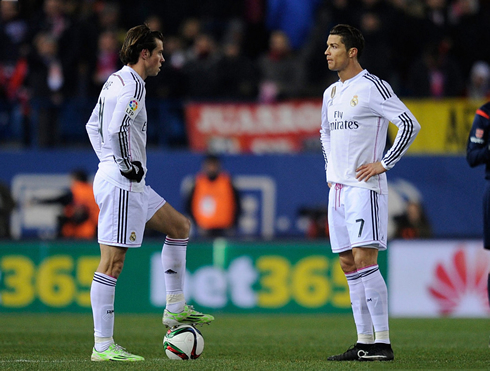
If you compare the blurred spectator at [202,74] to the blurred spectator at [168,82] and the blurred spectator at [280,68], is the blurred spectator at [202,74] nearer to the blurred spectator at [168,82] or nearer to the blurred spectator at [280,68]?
the blurred spectator at [168,82]

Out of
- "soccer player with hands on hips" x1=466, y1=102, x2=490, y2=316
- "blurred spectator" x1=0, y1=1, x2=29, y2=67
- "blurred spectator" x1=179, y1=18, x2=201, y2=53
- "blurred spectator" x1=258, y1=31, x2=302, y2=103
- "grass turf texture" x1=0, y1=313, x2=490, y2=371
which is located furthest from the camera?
"blurred spectator" x1=179, y1=18, x2=201, y2=53

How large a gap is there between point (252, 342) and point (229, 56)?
741cm

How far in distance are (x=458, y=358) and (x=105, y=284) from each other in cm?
286

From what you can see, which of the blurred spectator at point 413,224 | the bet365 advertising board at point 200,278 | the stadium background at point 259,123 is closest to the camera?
the bet365 advertising board at point 200,278

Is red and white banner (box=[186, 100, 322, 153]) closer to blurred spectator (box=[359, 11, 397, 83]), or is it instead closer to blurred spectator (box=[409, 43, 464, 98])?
blurred spectator (box=[359, 11, 397, 83])

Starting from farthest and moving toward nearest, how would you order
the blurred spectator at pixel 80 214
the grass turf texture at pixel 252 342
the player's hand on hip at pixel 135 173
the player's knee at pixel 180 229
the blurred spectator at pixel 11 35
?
the blurred spectator at pixel 11 35, the blurred spectator at pixel 80 214, the player's knee at pixel 180 229, the player's hand on hip at pixel 135 173, the grass turf texture at pixel 252 342

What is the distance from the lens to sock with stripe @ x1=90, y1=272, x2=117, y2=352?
20.8 ft

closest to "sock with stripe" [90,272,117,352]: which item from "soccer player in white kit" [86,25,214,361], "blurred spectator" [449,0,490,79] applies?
"soccer player in white kit" [86,25,214,361]

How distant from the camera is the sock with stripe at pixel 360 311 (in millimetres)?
6539

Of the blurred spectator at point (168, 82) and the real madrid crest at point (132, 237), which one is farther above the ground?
the blurred spectator at point (168, 82)

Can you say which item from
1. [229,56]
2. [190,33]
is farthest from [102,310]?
[190,33]

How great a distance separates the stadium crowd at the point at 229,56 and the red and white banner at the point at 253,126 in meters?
0.25

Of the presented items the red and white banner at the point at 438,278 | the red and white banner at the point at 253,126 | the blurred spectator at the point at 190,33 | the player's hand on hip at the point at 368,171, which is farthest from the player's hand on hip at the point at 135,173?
the blurred spectator at the point at 190,33

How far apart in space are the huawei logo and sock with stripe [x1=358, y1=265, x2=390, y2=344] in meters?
5.95
